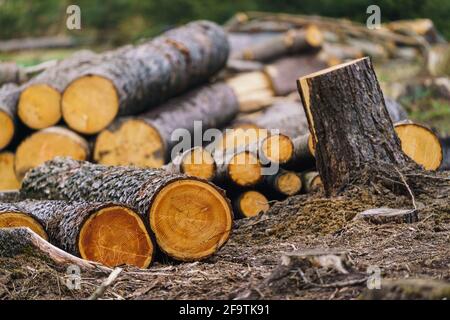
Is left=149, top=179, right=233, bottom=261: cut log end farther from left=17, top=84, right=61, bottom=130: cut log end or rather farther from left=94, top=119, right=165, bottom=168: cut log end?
left=17, top=84, right=61, bottom=130: cut log end

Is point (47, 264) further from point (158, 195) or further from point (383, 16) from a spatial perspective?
point (383, 16)

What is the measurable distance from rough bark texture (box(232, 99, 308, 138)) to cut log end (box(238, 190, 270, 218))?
5.60ft

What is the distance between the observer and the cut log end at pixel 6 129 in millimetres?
10000

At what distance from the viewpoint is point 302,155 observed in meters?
8.05

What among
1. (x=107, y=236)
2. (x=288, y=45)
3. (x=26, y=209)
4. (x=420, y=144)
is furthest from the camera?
Result: (x=288, y=45)

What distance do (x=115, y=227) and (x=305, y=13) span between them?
13.7 m

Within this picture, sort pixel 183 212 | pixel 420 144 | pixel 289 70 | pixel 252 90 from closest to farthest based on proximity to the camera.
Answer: pixel 183 212 → pixel 420 144 → pixel 252 90 → pixel 289 70

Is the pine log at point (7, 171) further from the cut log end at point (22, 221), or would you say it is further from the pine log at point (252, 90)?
the cut log end at point (22, 221)

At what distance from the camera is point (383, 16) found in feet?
59.9

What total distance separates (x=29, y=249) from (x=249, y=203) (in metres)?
2.93

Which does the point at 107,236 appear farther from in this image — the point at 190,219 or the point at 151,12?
the point at 151,12

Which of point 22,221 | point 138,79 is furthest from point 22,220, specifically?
point 138,79

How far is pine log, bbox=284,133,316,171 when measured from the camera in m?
7.97
